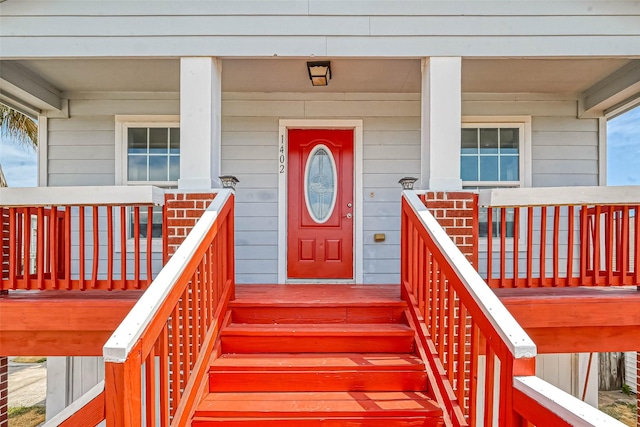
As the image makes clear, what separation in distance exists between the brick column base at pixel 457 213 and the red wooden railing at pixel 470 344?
28 centimetres

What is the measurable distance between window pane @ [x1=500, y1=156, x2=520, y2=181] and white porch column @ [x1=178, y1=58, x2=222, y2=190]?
3.34 meters

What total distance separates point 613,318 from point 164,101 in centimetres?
471

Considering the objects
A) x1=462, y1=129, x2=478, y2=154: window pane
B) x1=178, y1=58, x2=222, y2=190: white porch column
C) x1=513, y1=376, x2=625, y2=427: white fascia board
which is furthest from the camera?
x1=462, y1=129, x2=478, y2=154: window pane

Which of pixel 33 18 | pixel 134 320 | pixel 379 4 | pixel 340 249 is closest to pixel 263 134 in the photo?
pixel 340 249

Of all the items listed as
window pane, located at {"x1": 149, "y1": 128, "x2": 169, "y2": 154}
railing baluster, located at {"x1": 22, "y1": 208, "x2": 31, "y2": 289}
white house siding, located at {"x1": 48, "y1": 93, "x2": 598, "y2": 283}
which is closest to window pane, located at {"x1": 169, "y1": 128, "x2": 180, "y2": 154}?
window pane, located at {"x1": 149, "y1": 128, "x2": 169, "y2": 154}

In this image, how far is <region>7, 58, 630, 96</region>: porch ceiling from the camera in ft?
13.0

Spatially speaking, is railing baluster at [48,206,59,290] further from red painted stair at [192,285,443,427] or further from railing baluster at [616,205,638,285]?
railing baluster at [616,205,638,285]

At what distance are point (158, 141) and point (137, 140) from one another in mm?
243

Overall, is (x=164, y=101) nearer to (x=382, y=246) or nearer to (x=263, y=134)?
(x=263, y=134)

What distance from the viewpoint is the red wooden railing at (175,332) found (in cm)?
154

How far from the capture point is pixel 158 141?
493 cm

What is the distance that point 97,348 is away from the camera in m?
2.96

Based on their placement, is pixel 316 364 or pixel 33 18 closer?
pixel 316 364

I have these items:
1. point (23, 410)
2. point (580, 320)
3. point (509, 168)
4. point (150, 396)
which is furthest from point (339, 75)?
point (23, 410)
